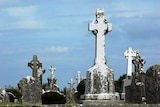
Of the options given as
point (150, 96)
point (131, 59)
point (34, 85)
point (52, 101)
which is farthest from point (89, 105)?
point (131, 59)

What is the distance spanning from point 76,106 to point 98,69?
5634 millimetres

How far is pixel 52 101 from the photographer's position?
55.5ft

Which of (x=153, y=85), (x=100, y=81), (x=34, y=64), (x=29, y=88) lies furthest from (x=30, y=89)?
(x=153, y=85)

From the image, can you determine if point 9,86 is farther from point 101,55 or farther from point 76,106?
point 76,106

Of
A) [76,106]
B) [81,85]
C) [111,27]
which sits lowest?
[76,106]

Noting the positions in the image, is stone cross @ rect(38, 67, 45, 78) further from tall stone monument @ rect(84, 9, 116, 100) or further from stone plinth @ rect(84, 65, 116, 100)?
stone plinth @ rect(84, 65, 116, 100)

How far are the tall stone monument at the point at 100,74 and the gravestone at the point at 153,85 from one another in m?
2.23

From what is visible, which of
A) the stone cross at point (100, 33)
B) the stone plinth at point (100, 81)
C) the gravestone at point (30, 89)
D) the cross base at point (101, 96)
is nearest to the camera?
the cross base at point (101, 96)

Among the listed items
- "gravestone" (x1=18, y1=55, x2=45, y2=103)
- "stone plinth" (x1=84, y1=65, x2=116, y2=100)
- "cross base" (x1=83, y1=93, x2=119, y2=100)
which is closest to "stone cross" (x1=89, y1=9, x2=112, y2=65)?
"stone plinth" (x1=84, y1=65, x2=116, y2=100)

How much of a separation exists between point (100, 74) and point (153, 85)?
2.89 m

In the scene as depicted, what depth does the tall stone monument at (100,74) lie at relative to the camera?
1592 cm

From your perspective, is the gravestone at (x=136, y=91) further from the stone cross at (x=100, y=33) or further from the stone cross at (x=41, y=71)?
the stone cross at (x=41, y=71)

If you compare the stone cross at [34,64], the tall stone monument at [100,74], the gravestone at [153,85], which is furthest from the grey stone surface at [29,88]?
the gravestone at [153,85]

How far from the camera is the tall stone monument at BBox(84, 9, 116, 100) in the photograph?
1592 cm
